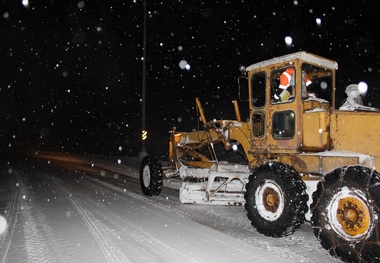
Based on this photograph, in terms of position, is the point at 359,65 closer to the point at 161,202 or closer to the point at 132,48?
the point at 161,202

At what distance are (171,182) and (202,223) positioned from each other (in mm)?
6154

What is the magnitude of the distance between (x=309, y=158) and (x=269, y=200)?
3.33 feet

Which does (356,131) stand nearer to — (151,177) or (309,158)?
(309,158)

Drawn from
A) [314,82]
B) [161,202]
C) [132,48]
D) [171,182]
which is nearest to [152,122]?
[132,48]

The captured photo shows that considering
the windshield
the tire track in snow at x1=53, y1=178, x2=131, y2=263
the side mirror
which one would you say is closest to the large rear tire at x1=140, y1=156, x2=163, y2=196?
the tire track in snow at x1=53, y1=178, x2=131, y2=263

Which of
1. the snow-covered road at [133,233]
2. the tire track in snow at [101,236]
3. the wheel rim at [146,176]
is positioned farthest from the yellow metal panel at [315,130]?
the wheel rim at [146,176]

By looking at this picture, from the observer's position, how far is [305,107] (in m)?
6.20

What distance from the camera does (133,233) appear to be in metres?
6.08

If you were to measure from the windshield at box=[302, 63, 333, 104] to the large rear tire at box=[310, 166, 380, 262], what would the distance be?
1.87 meters

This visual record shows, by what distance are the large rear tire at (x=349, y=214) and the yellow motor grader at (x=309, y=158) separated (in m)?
0.01

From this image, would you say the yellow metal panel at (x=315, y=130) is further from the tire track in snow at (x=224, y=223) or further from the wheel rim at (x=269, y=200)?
the tire track in snow at (x=224, y=223)

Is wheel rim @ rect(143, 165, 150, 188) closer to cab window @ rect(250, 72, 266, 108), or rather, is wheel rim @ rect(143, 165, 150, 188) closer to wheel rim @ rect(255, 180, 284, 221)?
cab window @ rect(250, 72, 266, 108)

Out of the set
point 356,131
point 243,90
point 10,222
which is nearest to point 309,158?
point 356,131

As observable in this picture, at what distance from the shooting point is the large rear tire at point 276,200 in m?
5.53
